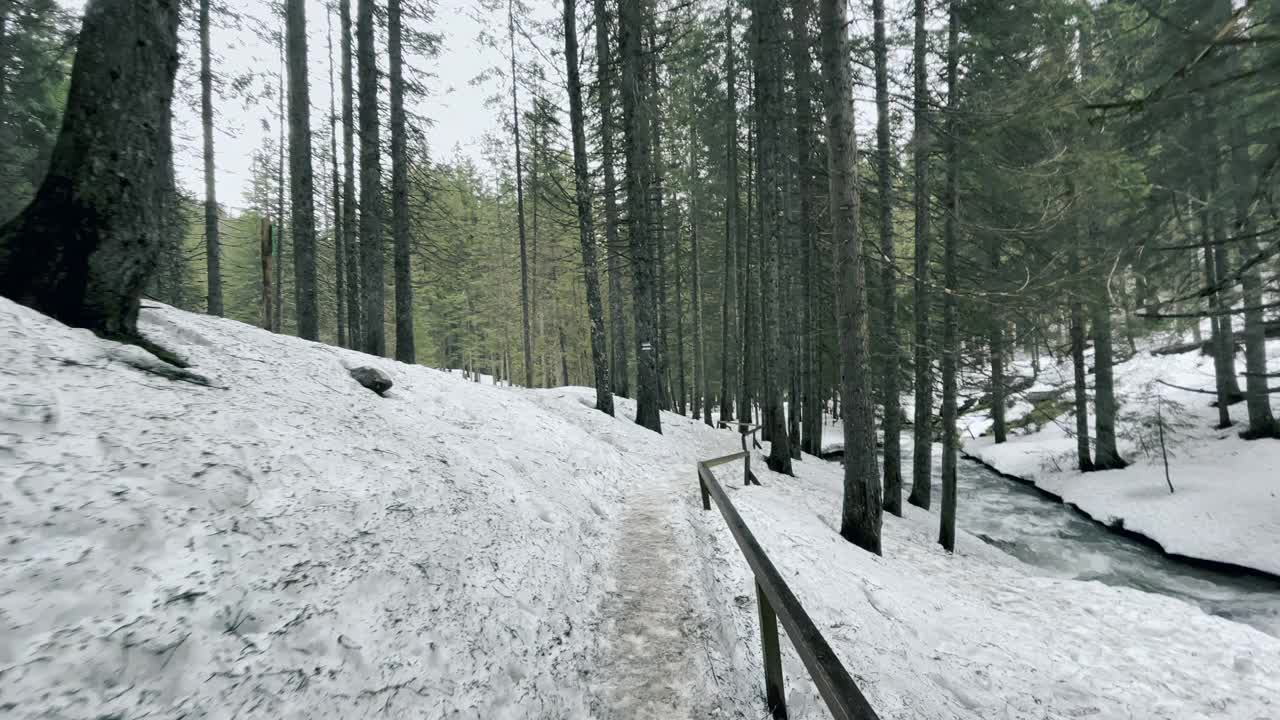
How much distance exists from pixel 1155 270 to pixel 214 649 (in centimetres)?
778

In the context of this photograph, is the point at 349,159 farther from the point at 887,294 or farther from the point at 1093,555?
the point at 1093,555

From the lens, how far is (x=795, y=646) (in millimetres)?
2457

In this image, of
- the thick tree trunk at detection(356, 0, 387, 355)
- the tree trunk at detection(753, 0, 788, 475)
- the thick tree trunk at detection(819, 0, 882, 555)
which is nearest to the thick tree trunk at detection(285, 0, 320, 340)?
the thick tree trunk at detection(356, 0, 387, 355)

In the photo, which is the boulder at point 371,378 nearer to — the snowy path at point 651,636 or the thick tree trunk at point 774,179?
the snowy path at point 651,636

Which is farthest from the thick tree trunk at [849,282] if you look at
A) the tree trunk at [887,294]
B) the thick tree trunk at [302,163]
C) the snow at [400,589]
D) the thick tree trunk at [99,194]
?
the thick tree trunk at [302,163]

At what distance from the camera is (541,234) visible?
29938mm

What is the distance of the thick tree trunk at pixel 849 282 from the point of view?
681cm

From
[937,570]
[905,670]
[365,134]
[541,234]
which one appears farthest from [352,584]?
[541,234]

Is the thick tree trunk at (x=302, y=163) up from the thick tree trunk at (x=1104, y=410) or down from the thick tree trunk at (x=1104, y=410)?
up

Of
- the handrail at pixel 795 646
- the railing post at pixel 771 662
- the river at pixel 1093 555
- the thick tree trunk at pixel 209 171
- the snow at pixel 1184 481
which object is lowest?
the river at pixel 1093 555

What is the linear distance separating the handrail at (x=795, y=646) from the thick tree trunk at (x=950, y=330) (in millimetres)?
7944

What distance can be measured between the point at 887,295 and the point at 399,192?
12.4 m

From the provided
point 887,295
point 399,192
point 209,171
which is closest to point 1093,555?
point 887,295

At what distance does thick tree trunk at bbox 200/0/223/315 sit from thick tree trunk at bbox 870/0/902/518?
1875 centimetres
